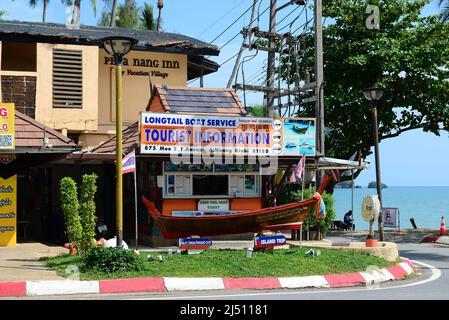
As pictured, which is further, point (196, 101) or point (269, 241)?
point (196, 101)

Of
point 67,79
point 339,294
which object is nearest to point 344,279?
point 339,294

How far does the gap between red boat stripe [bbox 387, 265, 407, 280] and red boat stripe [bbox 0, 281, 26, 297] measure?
331 inches

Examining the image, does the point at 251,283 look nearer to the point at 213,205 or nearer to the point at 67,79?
the point at 213,205

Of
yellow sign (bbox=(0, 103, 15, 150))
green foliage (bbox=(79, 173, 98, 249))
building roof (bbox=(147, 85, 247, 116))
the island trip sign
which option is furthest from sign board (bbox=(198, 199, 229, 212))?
green foliage (bbox=(79, 173, 98, 249))

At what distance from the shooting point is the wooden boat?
714 inches

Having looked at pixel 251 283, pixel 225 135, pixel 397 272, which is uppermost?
pixel 225 135

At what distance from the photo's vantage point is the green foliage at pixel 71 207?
644 inches

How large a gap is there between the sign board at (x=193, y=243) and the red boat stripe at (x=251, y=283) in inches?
118

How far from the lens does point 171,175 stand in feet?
71.8

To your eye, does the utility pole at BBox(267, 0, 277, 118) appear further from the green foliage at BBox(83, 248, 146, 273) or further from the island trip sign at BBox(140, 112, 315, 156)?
the green foliage at BBox(83, 248, 146, 273)

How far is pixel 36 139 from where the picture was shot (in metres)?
20.7

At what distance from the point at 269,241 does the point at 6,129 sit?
791 centimetres
